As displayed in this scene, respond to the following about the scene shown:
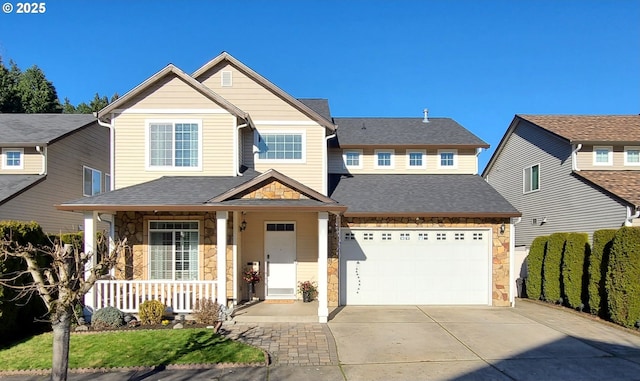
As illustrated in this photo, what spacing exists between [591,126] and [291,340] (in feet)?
47.1

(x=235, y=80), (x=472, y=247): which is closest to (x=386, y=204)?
(x=472, y=247)

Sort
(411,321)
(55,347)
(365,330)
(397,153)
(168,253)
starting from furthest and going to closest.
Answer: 1. (397,153)
2. (168,253)
3. (411,321)
4. (365,330)
5. (55,347)

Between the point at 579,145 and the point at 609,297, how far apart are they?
5973 mm

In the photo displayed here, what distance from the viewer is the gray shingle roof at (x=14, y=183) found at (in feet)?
45.8

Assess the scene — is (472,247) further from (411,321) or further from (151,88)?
(151,88)

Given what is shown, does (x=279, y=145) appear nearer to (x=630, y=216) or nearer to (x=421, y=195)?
(x=421, y=195)

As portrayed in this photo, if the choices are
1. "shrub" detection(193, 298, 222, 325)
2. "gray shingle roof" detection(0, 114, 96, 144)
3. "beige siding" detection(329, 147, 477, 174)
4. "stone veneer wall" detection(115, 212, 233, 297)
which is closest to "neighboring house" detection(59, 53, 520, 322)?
"stone veneer wall" detection(115, 212, 233, 297)

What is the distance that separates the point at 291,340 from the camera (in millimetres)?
8820

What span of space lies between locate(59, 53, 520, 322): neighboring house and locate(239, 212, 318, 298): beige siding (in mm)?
30

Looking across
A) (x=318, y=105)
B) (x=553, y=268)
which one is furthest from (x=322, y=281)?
(x=318, y=105)

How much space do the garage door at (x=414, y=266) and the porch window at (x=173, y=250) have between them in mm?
4305

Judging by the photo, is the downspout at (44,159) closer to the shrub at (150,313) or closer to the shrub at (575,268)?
the shrub at (150,313)

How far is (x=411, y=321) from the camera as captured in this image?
414 inches

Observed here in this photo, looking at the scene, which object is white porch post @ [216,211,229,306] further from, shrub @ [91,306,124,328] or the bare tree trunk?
the bare tree trunk
